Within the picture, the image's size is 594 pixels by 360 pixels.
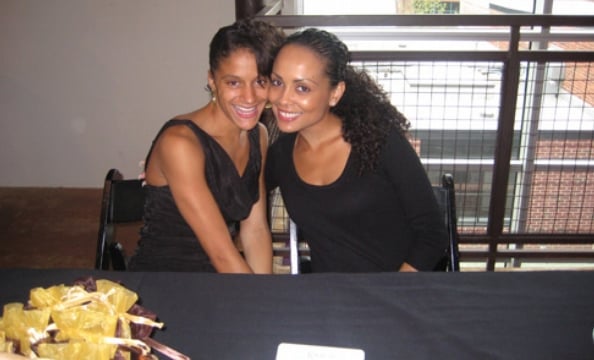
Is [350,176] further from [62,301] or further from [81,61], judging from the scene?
[81,61]

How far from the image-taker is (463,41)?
12.8 ft

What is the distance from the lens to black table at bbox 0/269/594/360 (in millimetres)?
1100

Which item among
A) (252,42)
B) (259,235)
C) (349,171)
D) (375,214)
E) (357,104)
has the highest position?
(252,42)

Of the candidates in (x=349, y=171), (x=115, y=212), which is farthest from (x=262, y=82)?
(x=115, y=212)

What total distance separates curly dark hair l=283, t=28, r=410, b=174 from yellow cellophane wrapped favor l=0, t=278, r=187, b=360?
2.92 ft

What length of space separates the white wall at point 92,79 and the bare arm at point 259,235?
2137 mm

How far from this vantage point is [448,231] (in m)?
1.75

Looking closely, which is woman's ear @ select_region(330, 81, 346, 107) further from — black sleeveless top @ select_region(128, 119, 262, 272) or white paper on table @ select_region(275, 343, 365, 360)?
white paper on table @ select_region(275, 343, 365, 360)

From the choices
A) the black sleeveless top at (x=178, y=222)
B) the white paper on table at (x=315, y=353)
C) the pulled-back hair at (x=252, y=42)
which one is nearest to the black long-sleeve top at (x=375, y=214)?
the black sleeveless top at (x=178, y=222)

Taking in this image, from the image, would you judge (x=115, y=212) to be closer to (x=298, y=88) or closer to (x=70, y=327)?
(x=298, y=88)

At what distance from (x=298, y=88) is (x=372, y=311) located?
25.5 inches

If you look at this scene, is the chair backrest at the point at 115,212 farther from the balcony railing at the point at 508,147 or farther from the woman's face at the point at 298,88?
the balcony railing at the point at 508,147

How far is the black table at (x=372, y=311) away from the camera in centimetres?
110

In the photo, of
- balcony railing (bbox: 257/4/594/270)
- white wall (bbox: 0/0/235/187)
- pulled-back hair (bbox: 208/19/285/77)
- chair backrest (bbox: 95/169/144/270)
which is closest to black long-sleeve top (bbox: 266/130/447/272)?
pulled-back hair (bbox: 208/19/285/77)
